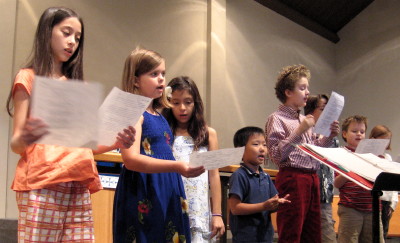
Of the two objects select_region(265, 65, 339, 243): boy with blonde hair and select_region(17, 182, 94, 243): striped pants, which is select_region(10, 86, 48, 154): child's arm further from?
select_region(265, 65, 339, 243): boy with blonde hair

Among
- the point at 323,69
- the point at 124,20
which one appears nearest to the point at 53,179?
the point at 124,20

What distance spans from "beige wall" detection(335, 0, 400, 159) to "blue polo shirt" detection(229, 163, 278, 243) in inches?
174

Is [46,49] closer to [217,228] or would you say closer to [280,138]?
[217,228]

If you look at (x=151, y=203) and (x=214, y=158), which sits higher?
(x=214, y=158)

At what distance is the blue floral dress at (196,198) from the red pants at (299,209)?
1.57ft

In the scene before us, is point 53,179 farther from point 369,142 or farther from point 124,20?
point 124,20

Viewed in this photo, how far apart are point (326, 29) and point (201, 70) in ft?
9.11

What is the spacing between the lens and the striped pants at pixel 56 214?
149cm

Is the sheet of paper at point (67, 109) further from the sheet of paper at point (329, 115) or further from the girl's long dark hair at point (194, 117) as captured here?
the sheet of paper at point (329, 115)

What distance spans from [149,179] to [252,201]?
2.90 feet

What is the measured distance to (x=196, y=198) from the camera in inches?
85.4

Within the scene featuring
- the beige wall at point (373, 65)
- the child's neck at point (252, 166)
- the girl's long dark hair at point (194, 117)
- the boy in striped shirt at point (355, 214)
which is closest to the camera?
the girl's long dark hair at point (194, 117)

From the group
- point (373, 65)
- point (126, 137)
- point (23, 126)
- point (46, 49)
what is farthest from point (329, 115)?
point (373, 65)

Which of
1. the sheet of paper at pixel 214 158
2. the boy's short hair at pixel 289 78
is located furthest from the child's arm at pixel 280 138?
the sheet of paper at pixel 214 158
